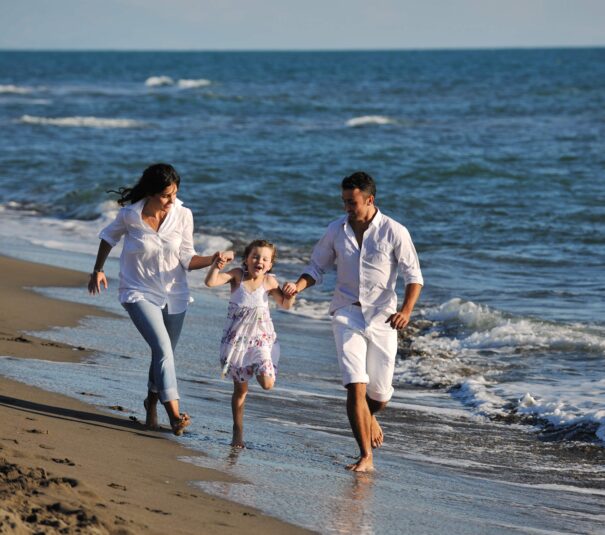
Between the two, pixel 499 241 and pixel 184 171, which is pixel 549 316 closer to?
pixel 499 241

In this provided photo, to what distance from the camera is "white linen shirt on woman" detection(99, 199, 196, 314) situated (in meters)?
6.23

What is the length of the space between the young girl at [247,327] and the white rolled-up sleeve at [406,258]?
25.6 inches

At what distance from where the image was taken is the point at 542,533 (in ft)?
16.8

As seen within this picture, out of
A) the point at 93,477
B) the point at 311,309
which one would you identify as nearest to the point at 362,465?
the point at 93,477

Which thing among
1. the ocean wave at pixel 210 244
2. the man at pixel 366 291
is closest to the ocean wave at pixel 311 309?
the ocean wave at pixel 210 244

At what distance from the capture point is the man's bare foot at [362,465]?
5922 mm

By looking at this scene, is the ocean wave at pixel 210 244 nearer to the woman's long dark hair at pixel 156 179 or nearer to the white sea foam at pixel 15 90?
the woman's long dark hair at pixel 156 179

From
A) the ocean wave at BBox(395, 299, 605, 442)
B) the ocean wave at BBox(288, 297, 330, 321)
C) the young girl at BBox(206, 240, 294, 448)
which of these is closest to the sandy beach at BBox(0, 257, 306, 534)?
the young girl at BBox(206, 240, 294, 448)

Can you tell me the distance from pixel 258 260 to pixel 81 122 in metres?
33.9

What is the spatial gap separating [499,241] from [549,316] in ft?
17.0

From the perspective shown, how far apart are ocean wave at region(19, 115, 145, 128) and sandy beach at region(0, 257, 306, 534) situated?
3223 centimetres

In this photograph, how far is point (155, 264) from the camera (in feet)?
20.6

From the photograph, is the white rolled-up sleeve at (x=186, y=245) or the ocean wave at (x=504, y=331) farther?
the ocean wave at (x=504, y=331)

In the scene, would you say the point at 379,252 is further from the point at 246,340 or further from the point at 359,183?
the point at 246,340
